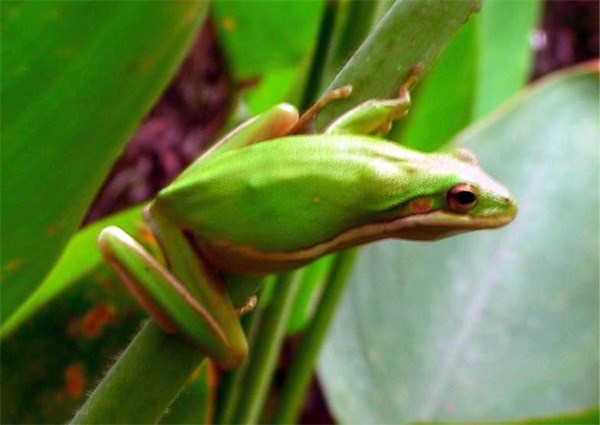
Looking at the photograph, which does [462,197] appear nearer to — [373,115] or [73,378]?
[373,115]

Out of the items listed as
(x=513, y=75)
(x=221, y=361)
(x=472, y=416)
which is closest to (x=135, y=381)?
(x=221, y=361)

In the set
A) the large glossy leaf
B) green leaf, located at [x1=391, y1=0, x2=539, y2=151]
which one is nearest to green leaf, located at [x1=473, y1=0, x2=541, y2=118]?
green leaf, located at [x1=391, y1=0, x2=539, y2=151]

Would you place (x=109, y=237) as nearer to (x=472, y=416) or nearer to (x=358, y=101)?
(x=358, y=101)

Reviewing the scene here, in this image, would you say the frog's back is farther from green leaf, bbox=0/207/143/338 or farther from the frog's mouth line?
green leaf, bbox=0/207/143/338

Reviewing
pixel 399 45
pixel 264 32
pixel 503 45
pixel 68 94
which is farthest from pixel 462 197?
pixel 503 45

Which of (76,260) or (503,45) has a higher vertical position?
(76,260)

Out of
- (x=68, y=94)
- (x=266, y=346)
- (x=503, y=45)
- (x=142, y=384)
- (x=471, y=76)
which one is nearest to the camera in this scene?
(x=142, y=384)

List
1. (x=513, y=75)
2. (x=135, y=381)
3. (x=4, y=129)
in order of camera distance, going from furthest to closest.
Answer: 1. (x=513, y=75)
2. (x=4, y=129)
3. (x=135, y=381)
